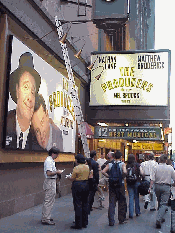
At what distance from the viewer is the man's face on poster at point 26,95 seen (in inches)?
414

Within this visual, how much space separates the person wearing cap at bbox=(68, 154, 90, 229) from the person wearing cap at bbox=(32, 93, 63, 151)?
328cm

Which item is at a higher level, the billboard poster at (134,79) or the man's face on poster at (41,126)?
the billboard poster at (134,79)

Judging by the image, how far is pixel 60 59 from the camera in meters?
15.3

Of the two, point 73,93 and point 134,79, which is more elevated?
point 134,79

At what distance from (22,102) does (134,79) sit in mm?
9470

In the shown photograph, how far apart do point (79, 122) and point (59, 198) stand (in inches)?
182

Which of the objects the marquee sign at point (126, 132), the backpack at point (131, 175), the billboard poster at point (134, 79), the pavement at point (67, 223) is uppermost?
the billboard poster at point (134, 79)

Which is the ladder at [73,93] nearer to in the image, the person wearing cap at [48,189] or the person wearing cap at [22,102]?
the person wearing cap at [22,102]

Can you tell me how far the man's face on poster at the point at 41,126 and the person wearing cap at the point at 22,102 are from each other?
42cm

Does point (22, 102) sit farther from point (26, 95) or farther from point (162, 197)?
point (162, 197)

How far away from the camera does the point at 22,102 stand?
1073 centimetres

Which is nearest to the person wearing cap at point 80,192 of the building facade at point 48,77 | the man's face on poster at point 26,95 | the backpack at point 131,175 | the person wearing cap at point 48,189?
the person wearing cap at point 48,189

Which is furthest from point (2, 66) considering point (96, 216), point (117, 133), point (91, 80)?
point (91, 80)

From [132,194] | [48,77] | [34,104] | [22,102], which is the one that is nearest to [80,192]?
[132,194]
